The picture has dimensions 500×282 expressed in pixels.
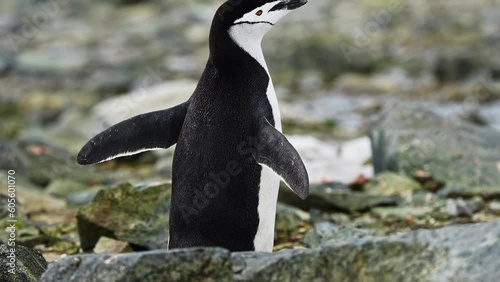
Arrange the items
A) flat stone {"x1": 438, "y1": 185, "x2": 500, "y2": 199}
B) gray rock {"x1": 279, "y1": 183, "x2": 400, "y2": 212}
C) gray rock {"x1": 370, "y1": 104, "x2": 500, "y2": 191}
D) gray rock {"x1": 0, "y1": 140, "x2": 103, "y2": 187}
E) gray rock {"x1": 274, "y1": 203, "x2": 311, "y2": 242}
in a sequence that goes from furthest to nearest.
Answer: gray rock {"x1": 0, "y1": 140, "x2": 103, "y2": 187}
gray rock {"x1": 370, "y1": 104, "x2": 500, "y2": 191}
flat stone {"x1": 438, "y1": 185, "x2": 500, "y2": 199}
gray rock {"x1": 279, "y1": 183, "x2": 400, "y2": 212}
gray rock {"x1": 274, "y1": 203, "x2": 311, "y2": 242}

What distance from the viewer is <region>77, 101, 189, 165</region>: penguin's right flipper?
13.8ft

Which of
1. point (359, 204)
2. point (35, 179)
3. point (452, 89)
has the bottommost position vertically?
point (452, 89)

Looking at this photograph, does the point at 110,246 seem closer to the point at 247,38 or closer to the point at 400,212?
the point at 247,38

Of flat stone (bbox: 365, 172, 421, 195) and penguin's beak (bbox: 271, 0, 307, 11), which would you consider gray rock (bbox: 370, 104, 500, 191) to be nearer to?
flat stone (bbox: 365, 172, 421, 195)

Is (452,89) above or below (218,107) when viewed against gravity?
below

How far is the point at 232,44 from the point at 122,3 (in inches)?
968

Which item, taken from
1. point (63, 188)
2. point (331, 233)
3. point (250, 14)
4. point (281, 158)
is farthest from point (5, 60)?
point (281, 158)

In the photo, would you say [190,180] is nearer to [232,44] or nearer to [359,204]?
[232,44]

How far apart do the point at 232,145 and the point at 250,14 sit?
56 centimetres

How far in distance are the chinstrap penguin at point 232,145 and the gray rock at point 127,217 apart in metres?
1.07

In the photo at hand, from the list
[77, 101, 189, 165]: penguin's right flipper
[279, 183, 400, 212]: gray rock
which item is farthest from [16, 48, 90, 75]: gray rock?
[77, 101, 189, 165]: penguin's right flipper

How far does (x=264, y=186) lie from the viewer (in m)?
3.95

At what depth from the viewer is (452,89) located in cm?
1489

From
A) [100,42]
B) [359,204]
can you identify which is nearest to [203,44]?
[100,42]
